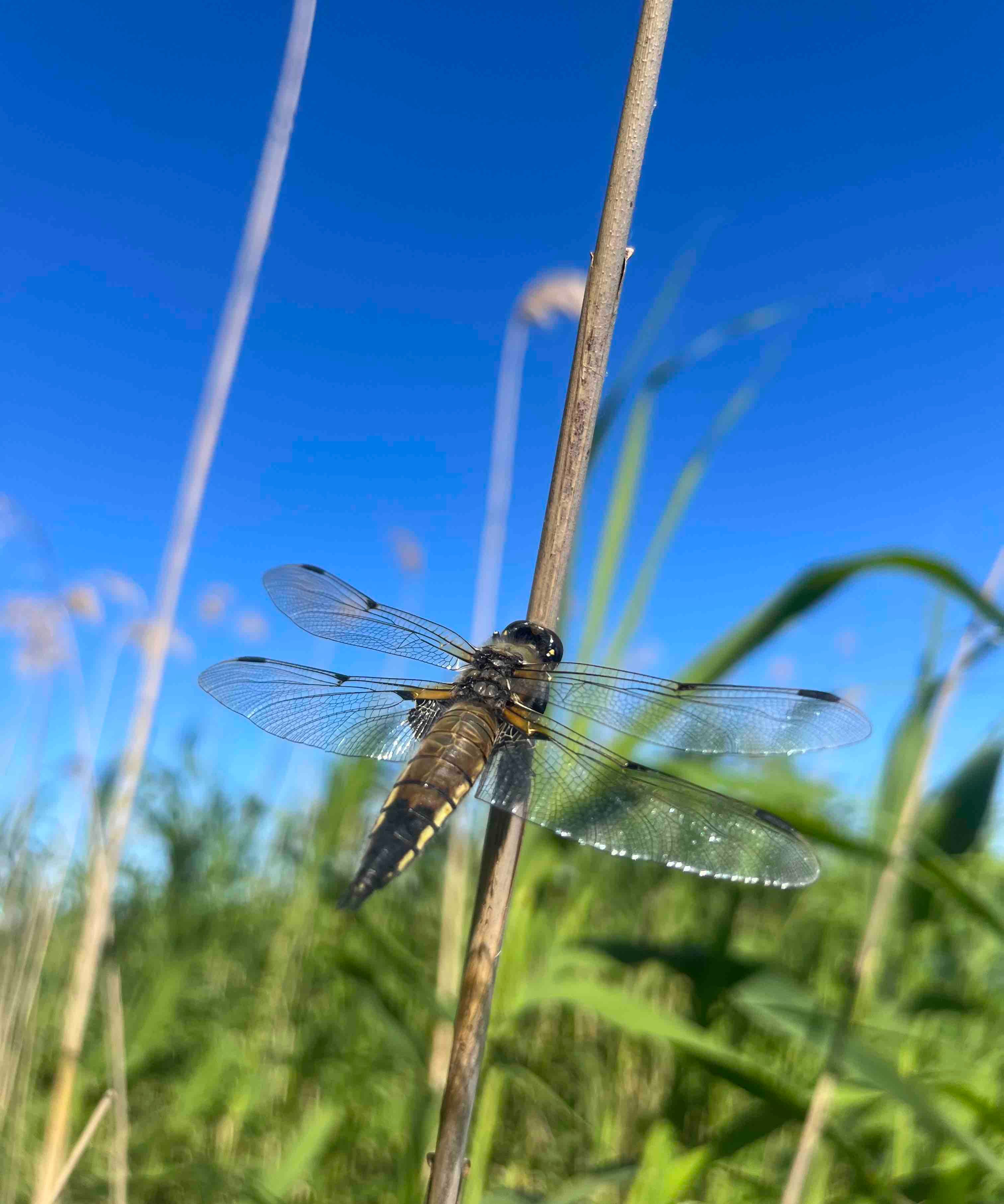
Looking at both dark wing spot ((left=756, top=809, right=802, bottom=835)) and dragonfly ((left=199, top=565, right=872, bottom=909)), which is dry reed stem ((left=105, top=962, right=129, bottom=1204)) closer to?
dragonfly ((left=199, top=565, right=872, bottom=909))

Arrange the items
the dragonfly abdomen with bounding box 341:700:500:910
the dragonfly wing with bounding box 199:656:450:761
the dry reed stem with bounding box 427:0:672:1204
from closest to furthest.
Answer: the dry reed stem with bounding box 427:0:672:1204 < the dragonfly abdomen with bounding box 341:700:500:910 < the dragonfly wing with bounding box 199:656:450:761

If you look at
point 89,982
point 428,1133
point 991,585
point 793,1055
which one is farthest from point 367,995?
point 991,585

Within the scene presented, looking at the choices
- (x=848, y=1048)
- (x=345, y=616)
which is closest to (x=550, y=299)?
(x=345, y=616)

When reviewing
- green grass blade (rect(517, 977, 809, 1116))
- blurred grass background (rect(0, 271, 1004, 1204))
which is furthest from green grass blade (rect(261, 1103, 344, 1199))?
green grass blade (rect(517, 977, 809, 1116))

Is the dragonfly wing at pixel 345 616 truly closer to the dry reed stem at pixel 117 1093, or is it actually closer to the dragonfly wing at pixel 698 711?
the dragonfly wing at pixel 698 711

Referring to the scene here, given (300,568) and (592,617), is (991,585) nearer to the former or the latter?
(592,617)
